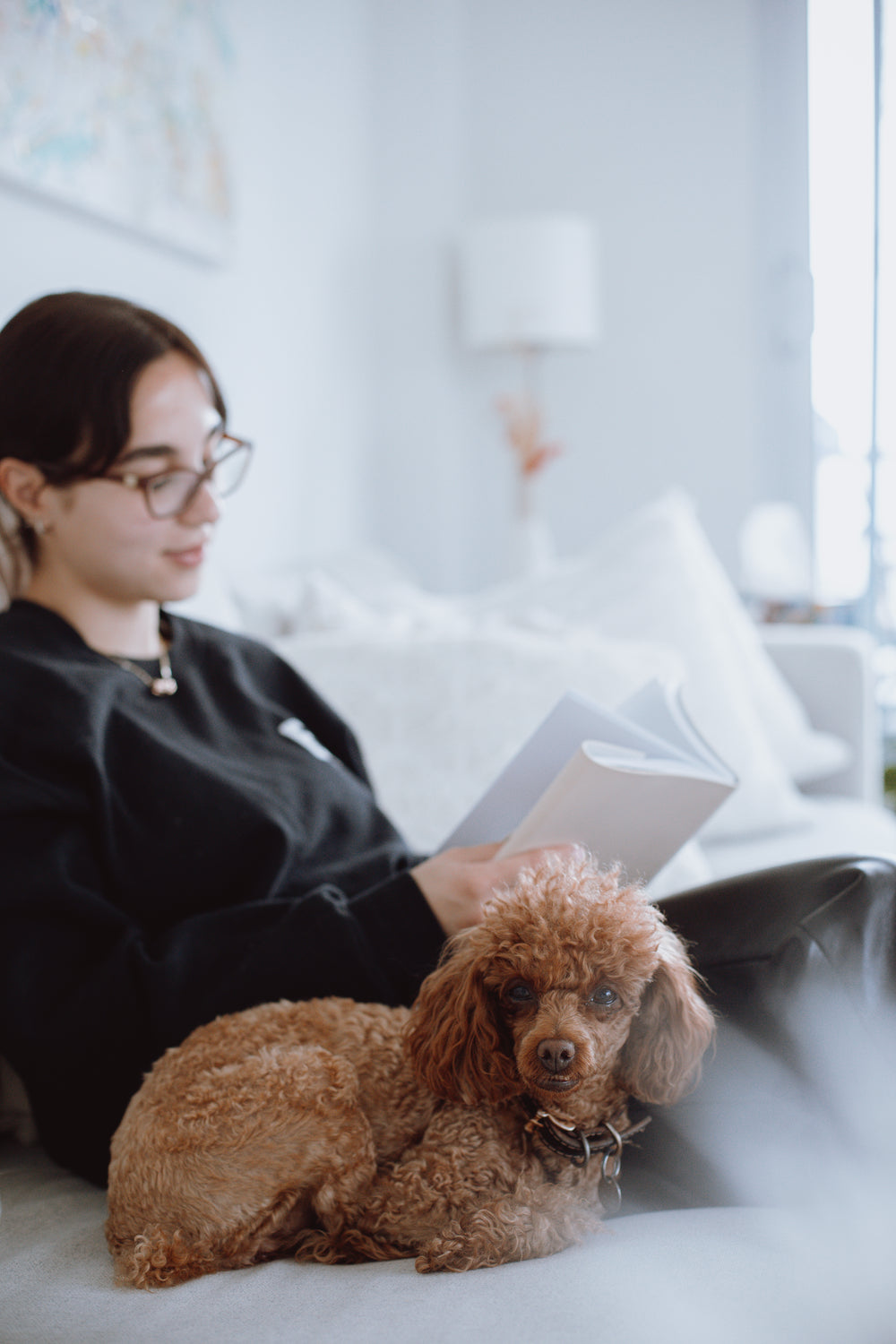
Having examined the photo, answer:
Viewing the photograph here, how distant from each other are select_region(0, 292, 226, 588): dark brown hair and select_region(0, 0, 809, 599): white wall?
221 cm

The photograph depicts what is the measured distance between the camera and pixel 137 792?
41.8 inches

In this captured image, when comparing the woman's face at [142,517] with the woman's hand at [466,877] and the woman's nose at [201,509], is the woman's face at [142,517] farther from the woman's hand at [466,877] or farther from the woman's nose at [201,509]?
the woman's hand at [466,877]

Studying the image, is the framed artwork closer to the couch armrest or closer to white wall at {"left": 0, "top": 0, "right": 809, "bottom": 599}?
white wall at {"left": 0, "top": 0, "right": 809, "bottom": 599}

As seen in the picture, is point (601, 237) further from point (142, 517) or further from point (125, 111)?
point (142, 517)

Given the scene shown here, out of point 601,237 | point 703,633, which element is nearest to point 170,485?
point 703,633

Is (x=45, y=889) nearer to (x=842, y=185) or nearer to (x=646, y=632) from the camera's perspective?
(x=646, y=632)

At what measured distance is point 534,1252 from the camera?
827 millimetres

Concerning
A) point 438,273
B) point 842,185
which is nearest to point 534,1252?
point 438,273

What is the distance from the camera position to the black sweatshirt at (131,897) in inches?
38.2

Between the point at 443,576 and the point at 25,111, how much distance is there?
240cm

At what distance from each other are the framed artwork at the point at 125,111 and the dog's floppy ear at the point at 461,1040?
1435mm

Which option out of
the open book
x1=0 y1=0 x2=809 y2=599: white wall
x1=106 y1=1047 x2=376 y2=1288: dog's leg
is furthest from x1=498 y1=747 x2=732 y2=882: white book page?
x1=0 y1=0 x2=809 y2=599: white wall

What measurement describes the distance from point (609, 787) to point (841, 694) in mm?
1632

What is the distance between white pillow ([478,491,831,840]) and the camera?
1834 millimetres
